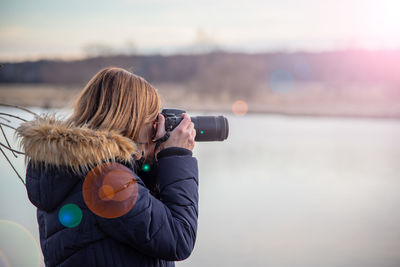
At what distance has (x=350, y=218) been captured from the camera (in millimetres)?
2623

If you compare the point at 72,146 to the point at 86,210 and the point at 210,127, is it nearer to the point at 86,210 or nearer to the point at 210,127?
the point at 86,210

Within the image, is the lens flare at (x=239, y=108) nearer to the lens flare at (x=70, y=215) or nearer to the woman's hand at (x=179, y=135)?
the woman's hand at (x=179, y=135)

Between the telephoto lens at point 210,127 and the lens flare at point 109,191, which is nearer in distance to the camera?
the lens flare at point 109,191

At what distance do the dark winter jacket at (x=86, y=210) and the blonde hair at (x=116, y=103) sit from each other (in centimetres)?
5

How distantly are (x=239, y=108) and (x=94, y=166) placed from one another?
874 centimetres

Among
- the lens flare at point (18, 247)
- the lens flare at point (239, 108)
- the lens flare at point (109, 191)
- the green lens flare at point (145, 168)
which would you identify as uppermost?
the lens flare at point (239, 108)

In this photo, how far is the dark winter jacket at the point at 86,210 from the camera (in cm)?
65

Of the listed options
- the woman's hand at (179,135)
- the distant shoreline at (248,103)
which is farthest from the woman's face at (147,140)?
the distant shoreline at (248,103)

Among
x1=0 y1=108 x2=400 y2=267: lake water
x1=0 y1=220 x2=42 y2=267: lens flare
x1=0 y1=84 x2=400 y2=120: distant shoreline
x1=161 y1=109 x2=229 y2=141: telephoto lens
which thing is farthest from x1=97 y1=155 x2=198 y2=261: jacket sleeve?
x1=0 y1=84 x2=400 y2=120: distant shoreline

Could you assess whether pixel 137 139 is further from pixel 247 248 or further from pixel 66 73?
pixel 66 73

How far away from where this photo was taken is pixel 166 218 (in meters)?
0.68

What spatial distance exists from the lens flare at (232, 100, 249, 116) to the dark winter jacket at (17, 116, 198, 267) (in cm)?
777

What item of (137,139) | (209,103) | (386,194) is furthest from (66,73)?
(137,139)

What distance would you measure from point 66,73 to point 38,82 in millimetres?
1404
